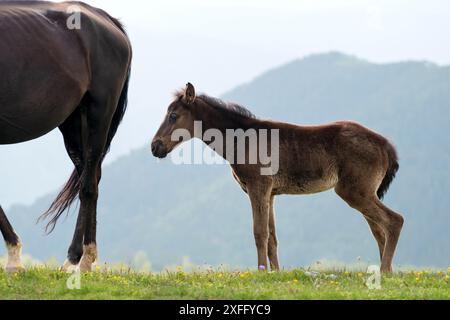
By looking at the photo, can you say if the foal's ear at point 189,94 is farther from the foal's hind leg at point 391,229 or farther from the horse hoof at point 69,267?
the foal's hind leg at point 391,229

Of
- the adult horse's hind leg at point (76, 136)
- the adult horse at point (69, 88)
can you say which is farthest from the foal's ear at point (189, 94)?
the adult horse's hind leg at point (76, 136)

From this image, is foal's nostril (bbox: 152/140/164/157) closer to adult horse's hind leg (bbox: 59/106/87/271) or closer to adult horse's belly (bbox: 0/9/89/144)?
adult horse's hind leg (bbox: 59/106/87/271)

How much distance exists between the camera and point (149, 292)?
846cm

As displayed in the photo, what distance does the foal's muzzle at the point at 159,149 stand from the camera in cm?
1173

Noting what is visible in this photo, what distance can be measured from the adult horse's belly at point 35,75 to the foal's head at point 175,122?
1590mm

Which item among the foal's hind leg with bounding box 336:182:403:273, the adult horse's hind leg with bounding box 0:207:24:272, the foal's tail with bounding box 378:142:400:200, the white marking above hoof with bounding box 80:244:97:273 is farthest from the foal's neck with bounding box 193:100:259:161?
the adult horse's hind leg with bounding box 0:207:24:272

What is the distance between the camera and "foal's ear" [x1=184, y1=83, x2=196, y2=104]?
11.8 metres

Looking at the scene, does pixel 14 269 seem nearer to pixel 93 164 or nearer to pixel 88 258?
pixel 88 258

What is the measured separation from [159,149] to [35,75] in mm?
2414

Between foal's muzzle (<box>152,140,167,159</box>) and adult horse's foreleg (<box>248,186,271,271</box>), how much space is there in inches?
56.2

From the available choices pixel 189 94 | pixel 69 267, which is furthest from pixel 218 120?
pixel 69 267
